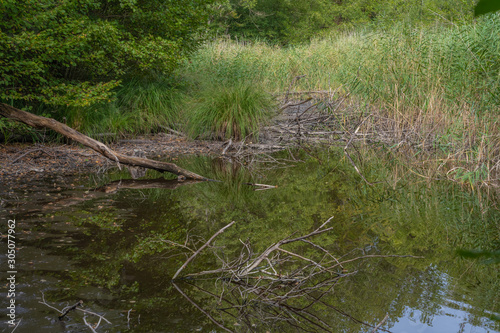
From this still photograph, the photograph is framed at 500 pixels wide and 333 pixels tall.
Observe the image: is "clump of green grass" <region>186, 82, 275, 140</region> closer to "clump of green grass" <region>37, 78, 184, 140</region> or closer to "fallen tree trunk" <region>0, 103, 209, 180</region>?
"clump of green grass" <region>37, 78, 184, 140</region>

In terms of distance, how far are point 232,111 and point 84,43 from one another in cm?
291

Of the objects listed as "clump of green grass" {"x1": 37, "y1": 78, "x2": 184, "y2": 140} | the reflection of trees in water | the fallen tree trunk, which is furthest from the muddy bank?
the reflection of trees in water

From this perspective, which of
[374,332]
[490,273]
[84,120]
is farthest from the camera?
[84,120]

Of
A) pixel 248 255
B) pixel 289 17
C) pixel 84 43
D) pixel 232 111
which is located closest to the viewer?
pixel 248 255

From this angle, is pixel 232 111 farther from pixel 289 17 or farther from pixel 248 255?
pixel 289 17

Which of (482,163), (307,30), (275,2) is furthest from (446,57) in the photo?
(275,2)

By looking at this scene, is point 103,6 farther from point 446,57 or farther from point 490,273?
point 490,273

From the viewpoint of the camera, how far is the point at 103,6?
9.12 meters

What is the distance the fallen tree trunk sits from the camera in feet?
20.2

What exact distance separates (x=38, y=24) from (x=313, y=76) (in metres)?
7.01

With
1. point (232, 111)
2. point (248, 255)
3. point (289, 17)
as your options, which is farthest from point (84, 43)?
point (289, 17)

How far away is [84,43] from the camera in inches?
289

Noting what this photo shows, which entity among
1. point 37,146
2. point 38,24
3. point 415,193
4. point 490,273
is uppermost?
point 38,24

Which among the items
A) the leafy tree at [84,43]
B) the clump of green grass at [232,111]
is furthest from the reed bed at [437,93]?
the leafy tree at [84,43]
